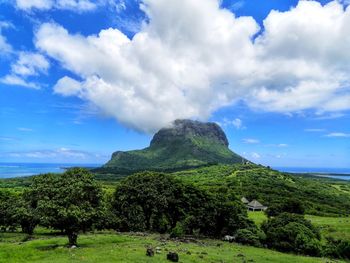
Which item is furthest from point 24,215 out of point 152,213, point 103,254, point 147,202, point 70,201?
point 103,254

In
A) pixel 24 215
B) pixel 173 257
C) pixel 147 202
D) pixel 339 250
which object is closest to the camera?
pixel 173 257

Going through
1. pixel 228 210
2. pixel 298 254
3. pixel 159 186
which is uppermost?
pixel 159 186

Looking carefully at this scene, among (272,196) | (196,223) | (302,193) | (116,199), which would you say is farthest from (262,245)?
(302,193)

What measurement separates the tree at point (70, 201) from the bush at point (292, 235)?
3219 cm

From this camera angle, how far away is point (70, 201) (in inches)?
1969

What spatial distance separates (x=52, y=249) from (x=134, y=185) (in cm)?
3072

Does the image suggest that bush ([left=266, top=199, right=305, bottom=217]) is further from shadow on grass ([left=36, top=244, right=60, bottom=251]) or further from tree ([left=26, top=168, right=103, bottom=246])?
shadow on grass ([left=36, top=244, right=60, bottom=251])

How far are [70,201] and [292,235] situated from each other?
38070mm

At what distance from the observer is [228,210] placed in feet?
241

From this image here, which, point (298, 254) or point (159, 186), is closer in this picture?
point (298, 254)

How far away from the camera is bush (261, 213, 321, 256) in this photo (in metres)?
58.4

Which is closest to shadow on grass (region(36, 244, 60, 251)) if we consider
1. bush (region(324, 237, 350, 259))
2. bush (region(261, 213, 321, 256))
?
bush (region(261, 213, 321, 256))

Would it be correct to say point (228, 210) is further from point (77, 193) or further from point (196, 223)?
point (77, 193)

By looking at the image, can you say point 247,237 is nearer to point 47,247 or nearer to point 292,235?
point 292,235
